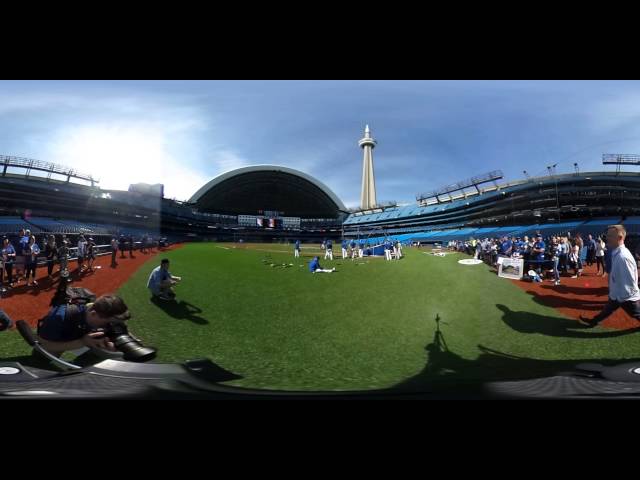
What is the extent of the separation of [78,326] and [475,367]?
316 cm

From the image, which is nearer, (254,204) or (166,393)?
(166,393)

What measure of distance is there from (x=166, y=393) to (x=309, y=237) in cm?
192

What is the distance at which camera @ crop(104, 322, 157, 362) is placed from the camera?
1684 millimetres

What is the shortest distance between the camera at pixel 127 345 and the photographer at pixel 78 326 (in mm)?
35

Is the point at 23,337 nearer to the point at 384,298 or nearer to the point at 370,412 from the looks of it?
the point at 370,412

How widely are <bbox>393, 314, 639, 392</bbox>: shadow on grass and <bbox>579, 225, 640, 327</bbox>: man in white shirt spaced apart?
0.23 meters

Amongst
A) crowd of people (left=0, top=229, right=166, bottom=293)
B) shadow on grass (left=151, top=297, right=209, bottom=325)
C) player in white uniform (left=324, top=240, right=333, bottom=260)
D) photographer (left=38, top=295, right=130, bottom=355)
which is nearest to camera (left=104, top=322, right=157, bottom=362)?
photographer (left=38, top=295, right=130, bottom=355)

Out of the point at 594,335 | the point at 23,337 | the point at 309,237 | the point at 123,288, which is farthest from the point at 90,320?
the point at 594,335

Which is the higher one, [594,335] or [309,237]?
[309,237]

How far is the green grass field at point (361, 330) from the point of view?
1.68 m

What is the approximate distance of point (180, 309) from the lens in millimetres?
1929

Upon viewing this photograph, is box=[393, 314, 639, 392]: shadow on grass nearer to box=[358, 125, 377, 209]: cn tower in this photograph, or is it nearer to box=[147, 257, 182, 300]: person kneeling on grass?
box=[358, 125, 377, 209]: cn tower

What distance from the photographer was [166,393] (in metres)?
1.52

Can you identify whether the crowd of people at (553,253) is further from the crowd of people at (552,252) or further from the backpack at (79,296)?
the backpack at (79,296)
